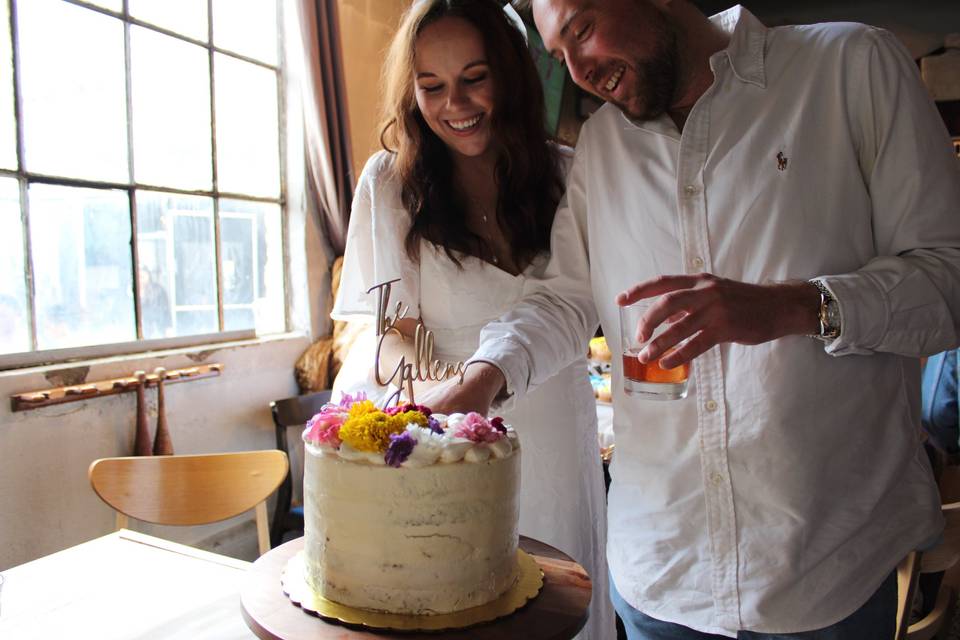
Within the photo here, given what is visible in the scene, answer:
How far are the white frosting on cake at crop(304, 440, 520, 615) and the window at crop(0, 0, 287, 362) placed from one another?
1.97 metres

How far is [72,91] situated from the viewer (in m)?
2.68

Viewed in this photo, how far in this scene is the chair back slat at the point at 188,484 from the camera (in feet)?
6.64

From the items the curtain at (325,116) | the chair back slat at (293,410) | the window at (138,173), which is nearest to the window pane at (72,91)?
the window at (138,173)

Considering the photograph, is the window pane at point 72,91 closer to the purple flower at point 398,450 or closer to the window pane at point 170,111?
the window pane at point 170,111

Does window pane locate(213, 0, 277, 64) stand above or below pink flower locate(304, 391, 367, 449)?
above

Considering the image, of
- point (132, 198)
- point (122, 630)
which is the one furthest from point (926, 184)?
point (132, 198)

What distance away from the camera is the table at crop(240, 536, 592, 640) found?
0.88m

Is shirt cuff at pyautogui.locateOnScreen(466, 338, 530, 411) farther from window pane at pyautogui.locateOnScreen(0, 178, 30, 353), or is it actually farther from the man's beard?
window pane at pyautogui.locateOnScreen(0, 178, 30, 353)

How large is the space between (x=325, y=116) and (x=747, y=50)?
272 cm

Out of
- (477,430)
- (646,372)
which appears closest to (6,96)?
(477,430)

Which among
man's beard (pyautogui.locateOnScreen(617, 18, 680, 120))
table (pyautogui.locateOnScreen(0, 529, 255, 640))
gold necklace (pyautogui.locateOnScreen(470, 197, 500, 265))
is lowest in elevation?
table (pyautogui.locateOnScreen(0, 529, 255, 640))

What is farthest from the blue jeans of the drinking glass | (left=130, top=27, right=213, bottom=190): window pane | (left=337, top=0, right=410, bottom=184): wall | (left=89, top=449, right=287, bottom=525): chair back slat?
(left=337, top=0, right=410, bottom=184): wall

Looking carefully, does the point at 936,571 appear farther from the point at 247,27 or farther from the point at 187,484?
the point at 247,27

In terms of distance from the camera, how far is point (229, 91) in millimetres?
3371
